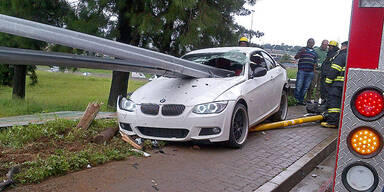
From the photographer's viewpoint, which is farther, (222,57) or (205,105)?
(222,57)

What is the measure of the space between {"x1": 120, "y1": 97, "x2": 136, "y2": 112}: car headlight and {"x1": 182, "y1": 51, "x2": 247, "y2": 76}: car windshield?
1.69m

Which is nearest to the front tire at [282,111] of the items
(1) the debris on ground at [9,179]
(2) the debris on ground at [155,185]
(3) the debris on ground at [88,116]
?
(3) the debris on ground at [88,116]

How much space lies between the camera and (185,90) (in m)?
5.64

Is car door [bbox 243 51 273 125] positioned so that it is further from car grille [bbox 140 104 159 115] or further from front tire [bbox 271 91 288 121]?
car grille [bbox 140 104 159 115]

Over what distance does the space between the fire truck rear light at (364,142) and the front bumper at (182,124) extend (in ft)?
10.3

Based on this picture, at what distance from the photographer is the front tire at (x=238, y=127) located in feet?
17.4

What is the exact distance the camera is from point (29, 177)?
379cm

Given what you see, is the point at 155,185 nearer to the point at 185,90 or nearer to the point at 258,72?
the point at 185,90

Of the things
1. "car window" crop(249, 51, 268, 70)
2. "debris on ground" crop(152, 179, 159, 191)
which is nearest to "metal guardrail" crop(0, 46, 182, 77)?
"debris on ground" crop(152, 179, 159, 191)

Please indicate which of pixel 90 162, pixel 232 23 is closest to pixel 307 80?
pixel 232 23

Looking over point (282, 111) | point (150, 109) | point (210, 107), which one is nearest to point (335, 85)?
point (282, 111)

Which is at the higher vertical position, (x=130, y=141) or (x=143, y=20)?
(x=143, y=20)

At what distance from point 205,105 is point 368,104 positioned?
3.37m

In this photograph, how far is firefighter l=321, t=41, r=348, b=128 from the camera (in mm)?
6902
